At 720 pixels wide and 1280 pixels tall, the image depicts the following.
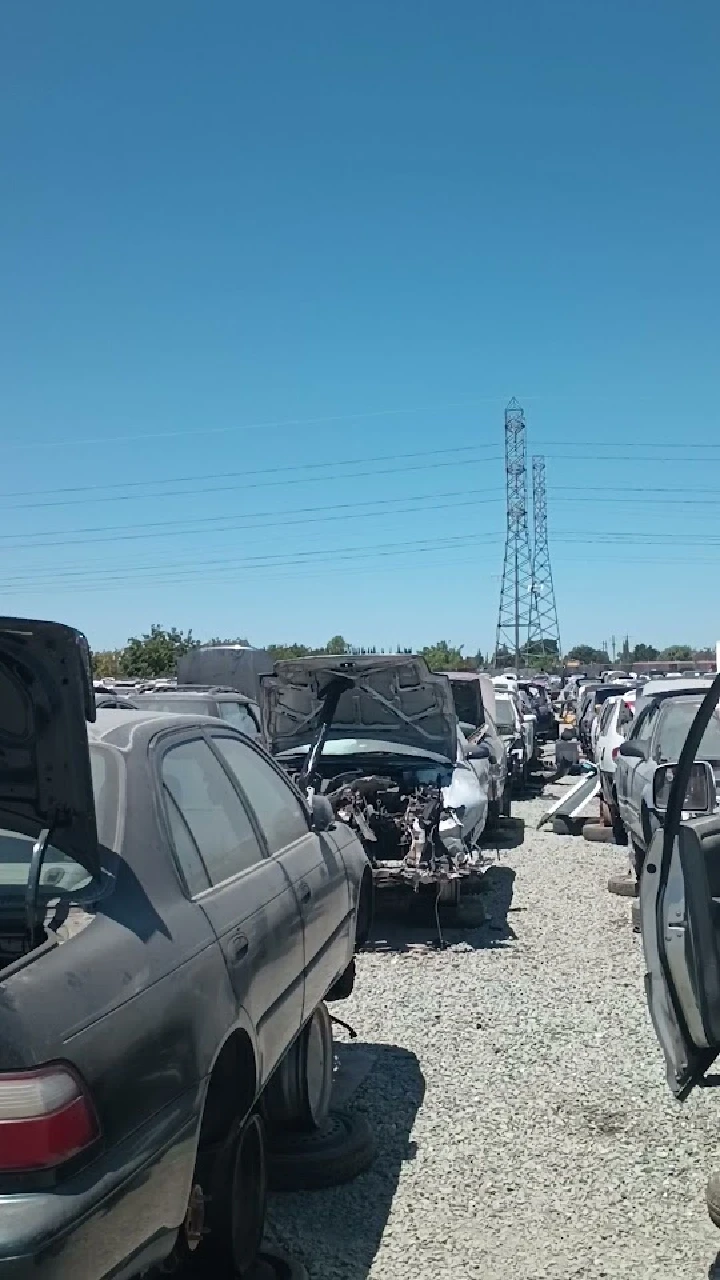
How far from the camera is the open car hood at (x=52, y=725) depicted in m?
3.03

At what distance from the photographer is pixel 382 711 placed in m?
11.0

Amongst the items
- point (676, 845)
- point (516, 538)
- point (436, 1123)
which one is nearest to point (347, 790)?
point (436, 1123)

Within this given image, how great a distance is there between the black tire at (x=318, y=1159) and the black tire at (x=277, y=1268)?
615mm

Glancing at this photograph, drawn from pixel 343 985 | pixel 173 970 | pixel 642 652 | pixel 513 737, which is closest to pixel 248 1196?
pixel 173 970

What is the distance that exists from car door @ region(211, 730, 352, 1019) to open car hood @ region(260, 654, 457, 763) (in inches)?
191

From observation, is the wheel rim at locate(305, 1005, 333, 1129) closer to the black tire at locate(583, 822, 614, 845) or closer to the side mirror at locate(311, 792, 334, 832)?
the side mirror at locate(311, 792, 334, 832)

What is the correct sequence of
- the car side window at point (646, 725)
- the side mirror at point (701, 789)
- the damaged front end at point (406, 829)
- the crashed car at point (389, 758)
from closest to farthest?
the side mirror at point (701, 789) < the damaged front end at point (406, 829) < the crashed car at point (389, 758) < the car side window at point (646, 725)

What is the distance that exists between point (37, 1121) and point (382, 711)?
8.66 meters

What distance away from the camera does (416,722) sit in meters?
10.8

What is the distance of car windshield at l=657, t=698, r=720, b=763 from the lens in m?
9.98

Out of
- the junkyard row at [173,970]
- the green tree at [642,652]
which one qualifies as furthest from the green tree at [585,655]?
the junkyard row at [173,970]

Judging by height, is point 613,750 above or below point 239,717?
below

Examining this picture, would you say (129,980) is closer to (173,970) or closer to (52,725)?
(173,970)

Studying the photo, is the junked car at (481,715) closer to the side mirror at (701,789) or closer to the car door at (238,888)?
the side mirror at (701,789)
